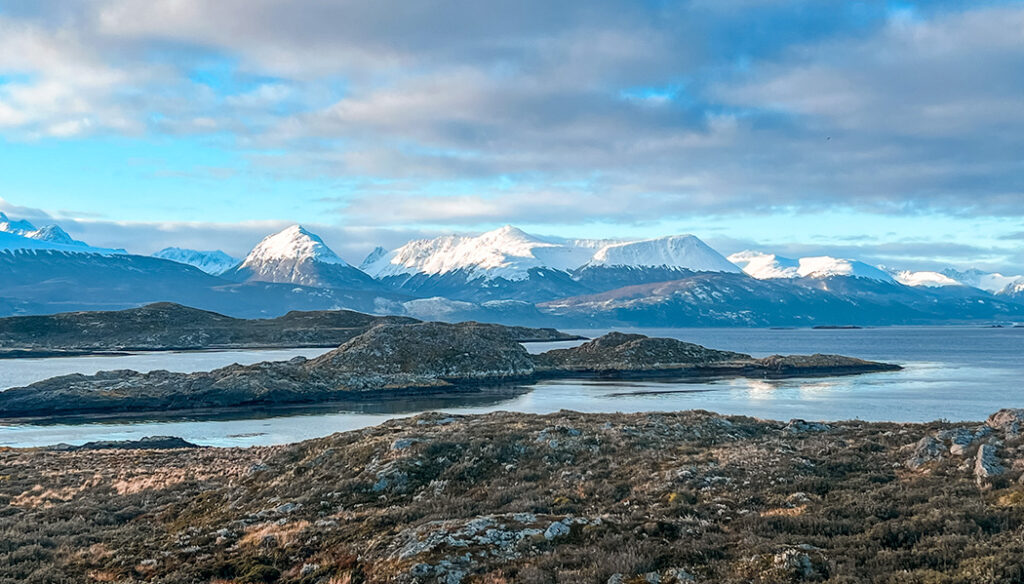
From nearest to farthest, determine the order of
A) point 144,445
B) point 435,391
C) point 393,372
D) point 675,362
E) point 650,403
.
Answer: point 144,445
point 650,403
point 435,391
point 393,372
point 675,362

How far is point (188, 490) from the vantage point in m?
37.2

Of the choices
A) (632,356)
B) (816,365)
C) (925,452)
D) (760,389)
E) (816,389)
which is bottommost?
(760,389)

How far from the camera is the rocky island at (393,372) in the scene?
4567 inches

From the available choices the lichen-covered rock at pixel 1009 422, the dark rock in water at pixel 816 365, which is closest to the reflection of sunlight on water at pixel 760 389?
the dark rock in water at pixel 816 365

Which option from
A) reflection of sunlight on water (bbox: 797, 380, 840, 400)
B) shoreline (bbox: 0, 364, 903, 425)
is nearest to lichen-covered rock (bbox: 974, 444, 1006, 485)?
reflection of sunlight on water (bbox: 797, 380, 840, 400)

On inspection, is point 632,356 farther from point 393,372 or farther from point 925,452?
point 925,452

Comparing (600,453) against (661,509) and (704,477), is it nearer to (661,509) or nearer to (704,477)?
(704,477)

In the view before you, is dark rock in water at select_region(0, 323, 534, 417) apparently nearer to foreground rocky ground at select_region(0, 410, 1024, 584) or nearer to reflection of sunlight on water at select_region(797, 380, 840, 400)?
reflection of sunlight on water at select_region(797, 380, 840, 400)

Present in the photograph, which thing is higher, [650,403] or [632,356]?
[632,356]

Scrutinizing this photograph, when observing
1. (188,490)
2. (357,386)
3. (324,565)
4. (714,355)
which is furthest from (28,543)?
(714,355)

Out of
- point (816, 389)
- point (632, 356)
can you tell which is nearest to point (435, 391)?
point (632, 356)

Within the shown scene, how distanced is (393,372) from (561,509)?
406ft

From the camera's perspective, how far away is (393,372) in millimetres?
147375

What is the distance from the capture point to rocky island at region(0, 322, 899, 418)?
116 m
